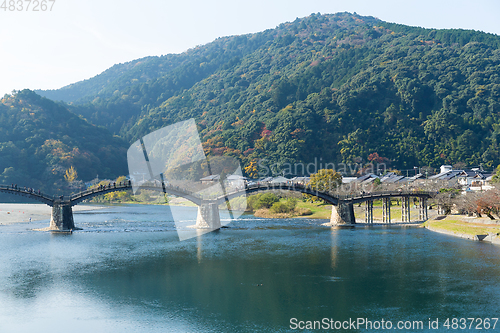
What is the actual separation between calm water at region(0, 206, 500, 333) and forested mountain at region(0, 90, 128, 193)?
75.7 meters

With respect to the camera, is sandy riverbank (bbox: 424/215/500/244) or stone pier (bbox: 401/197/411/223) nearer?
sandy riverbank (bbox: 424/215/500/244)

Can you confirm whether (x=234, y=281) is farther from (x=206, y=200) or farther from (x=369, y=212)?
→ (x=369, y=212)

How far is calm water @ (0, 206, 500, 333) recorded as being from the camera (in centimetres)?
2166

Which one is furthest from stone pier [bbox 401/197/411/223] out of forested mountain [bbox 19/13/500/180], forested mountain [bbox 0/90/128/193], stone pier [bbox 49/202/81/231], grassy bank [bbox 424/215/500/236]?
forested mountain [bbox 0/90/128/193]

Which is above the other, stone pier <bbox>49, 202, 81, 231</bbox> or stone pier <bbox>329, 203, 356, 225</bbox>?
stone pier <bbox>49, 202, 81, 231</bbox>

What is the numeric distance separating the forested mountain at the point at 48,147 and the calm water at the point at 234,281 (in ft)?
248

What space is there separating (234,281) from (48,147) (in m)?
109

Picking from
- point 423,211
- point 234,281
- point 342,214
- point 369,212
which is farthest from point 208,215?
point 423,211

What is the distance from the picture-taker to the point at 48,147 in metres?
121

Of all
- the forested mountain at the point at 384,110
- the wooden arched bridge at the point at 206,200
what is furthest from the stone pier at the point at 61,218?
the forested mountain at the point at 384,110

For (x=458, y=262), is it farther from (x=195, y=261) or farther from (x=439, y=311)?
(x=195, y=261)

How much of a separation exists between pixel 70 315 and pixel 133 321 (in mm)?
3483

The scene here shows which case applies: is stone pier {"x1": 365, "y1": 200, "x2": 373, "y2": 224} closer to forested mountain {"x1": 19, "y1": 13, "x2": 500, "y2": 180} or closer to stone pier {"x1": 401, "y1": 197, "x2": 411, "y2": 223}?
stone pier {"x1": 401, "y1": 197, "x2": 411, "y2": 223}

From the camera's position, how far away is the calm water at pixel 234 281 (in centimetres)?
2166
